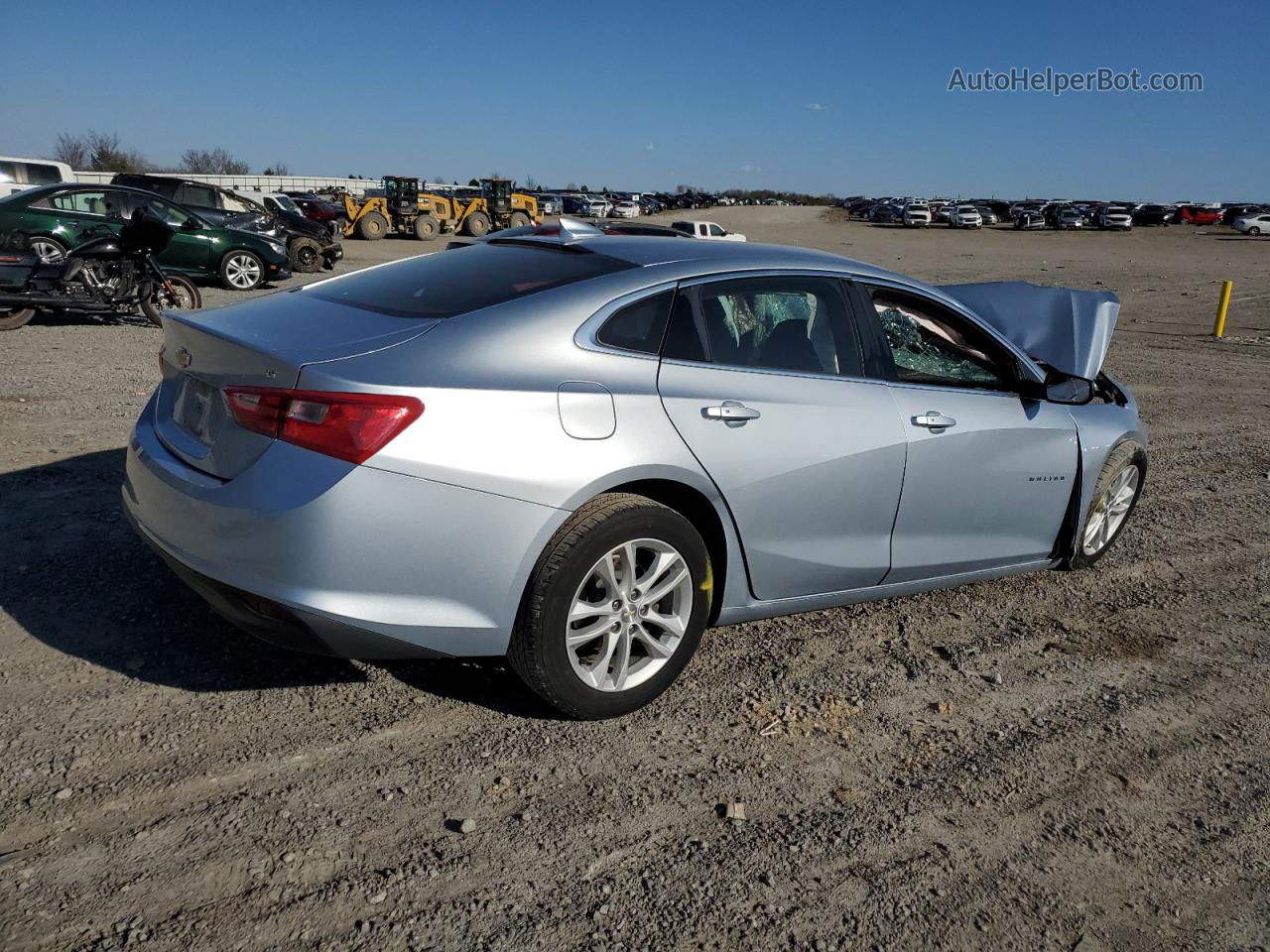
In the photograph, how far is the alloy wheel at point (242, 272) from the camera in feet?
50.2

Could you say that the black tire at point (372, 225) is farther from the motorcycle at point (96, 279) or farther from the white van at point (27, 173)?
the motorcycle at point (96, 279)

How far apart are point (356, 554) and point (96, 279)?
33.2 feet

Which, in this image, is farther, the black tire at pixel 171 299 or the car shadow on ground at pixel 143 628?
the black tire at pixel 171 299

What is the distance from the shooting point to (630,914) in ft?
8.53

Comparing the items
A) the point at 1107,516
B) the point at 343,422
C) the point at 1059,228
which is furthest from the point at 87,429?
the point at 1059,228

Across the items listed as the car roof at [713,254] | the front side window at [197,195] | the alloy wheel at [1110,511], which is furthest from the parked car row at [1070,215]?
the car roof at [713,254]

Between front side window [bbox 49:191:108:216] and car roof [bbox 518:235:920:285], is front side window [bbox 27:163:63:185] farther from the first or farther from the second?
car roof [bbox 518:235:920:285]

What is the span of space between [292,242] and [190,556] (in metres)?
19.1

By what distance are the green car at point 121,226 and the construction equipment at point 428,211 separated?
18720 mm

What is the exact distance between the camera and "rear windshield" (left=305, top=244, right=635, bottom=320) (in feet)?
11.6

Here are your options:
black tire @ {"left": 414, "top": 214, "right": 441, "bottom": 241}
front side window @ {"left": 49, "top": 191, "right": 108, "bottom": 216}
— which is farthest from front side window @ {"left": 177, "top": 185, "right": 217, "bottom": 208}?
black tire @ {"left": 414, "top": 214, "right": 441, "bottom": 241}

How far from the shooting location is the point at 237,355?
3.20m

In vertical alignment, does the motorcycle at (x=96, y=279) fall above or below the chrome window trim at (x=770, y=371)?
below

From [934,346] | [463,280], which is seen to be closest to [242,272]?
[463,280]
